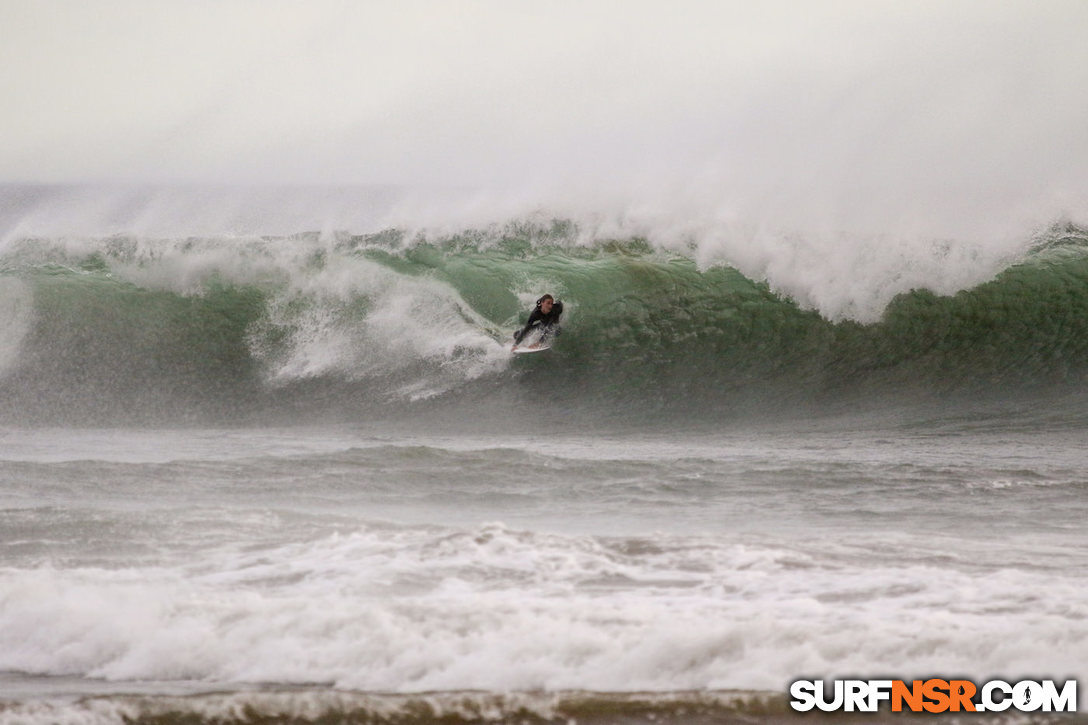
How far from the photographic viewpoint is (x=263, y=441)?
10.3m

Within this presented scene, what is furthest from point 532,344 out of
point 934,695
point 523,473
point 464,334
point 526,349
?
point 934,695

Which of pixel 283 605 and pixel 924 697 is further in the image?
pixel 283 605

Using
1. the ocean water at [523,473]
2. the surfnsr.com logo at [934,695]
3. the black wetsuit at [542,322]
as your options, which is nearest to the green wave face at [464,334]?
the ocean water at [523,473]

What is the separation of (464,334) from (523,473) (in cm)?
403

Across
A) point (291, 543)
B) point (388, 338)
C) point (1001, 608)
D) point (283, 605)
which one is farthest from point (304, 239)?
point (1001, 608)

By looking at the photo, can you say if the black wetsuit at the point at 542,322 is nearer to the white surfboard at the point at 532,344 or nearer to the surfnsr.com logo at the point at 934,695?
the white surfboard at the point at 532,344

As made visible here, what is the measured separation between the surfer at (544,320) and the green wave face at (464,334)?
0.88ft

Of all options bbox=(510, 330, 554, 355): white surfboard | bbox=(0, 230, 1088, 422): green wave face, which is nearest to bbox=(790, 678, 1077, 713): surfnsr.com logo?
bbox=(0, 230, 1088, 422): green wave face

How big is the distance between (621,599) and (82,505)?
3745 mm

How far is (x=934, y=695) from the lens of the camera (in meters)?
4.24

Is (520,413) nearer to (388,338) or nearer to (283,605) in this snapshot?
(388,338)

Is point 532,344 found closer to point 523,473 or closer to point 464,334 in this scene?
point 464,334

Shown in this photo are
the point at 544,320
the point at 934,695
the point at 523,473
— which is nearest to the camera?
the point at 934,695

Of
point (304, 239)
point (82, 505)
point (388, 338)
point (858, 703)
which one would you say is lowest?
point (858, 703)
